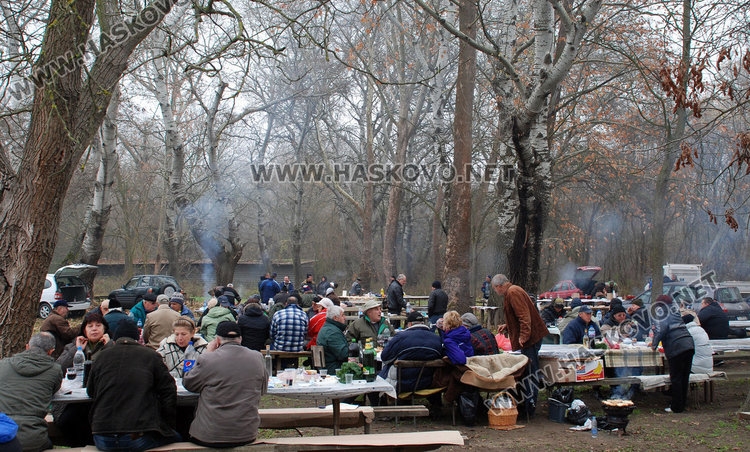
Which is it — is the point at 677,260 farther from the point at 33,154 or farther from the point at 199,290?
the point at 33,154

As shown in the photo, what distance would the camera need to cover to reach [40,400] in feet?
17.9

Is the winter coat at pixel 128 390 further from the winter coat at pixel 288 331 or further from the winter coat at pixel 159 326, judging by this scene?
the winter coat at pixel 288 331

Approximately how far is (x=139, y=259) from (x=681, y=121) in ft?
140

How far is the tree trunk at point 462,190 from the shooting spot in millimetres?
15727

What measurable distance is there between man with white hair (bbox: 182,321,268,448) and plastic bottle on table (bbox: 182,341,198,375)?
1395 mm

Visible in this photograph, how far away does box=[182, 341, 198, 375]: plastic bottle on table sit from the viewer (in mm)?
7023

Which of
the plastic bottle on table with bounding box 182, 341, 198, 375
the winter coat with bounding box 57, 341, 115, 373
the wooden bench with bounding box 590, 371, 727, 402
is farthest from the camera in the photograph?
the wooden bench with bounding box 590, 371, 727, 402

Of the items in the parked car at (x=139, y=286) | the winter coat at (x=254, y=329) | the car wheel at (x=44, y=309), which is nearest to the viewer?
the winter coat at (x=254, y=329)

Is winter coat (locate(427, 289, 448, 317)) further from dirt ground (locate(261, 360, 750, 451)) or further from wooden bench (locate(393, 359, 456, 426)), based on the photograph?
wooden bench (locate(393, 359, 456, 426))

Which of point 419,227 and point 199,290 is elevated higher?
point 419,227

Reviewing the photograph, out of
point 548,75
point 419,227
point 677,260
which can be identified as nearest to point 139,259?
point 419,227
